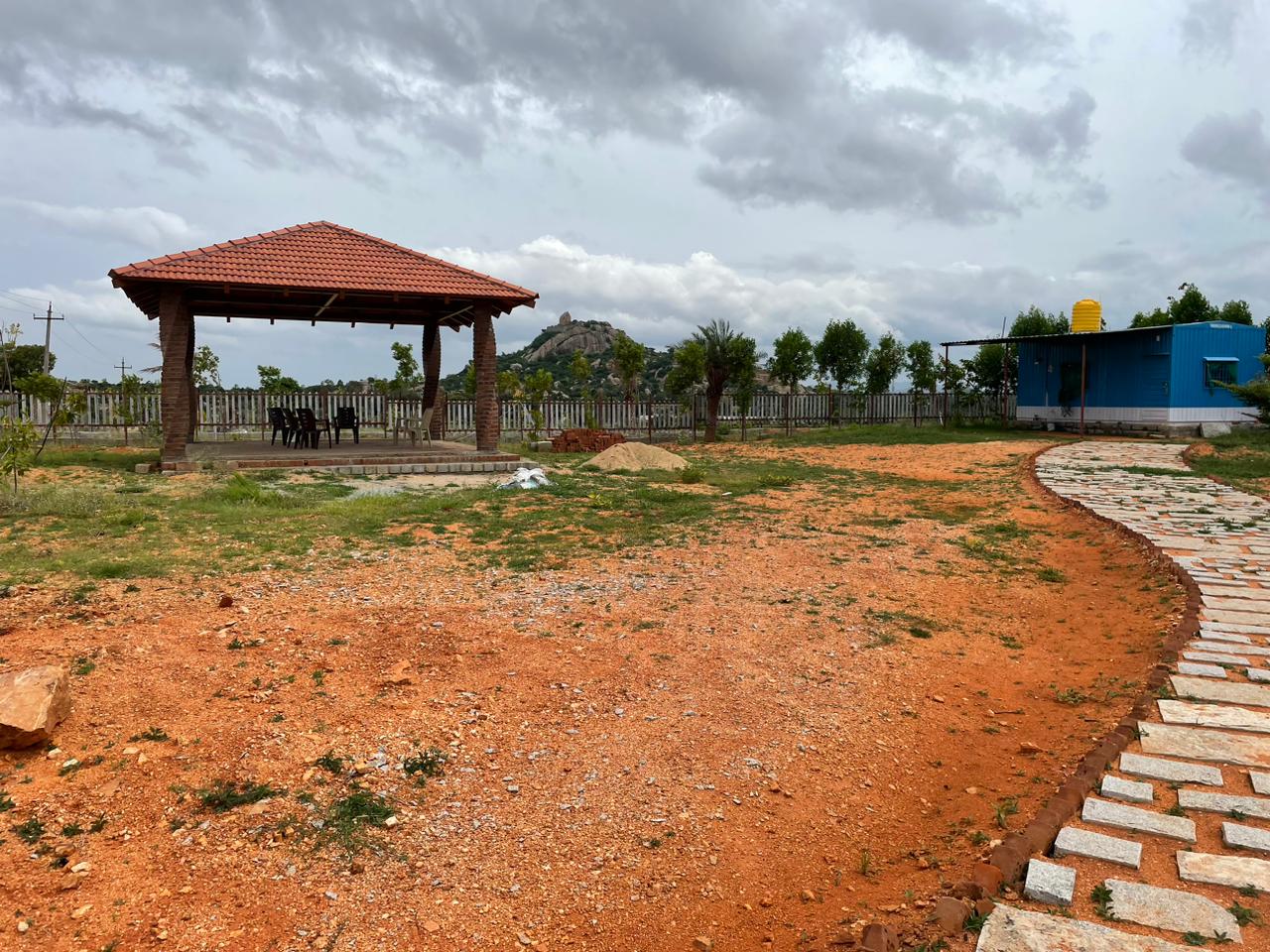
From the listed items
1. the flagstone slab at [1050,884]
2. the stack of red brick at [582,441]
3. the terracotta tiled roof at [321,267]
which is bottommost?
the flagstone slab at [1050,884]

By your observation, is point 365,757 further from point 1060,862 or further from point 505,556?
point 505,556

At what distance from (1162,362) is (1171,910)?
22.4 meters

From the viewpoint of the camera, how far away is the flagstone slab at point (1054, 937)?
2.33 metres

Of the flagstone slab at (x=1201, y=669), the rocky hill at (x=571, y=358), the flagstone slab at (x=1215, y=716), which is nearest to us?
the flagstone slab at (x=1215, y=716)

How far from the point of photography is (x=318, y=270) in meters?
13.9

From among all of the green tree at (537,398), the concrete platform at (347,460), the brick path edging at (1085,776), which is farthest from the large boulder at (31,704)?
the green tree at (537,398)

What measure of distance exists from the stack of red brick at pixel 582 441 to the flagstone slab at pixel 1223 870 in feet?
58.1

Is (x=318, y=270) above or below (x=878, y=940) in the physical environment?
above

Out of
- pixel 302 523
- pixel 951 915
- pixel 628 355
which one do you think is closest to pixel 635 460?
pixel 302 523

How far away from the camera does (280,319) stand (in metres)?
17.6

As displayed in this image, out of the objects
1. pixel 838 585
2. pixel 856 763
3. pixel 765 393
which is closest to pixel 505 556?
pixel 838 585

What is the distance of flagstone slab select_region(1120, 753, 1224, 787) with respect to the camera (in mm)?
3383

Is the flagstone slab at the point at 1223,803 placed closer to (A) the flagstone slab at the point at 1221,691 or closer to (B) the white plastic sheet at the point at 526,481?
(A) the flagstone slab at the point at 1221,691

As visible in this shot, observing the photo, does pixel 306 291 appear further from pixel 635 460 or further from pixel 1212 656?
pixel 1212 656
